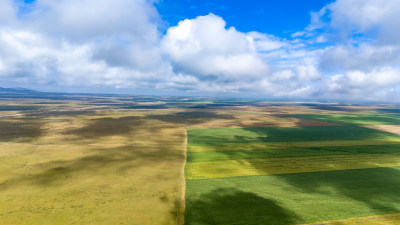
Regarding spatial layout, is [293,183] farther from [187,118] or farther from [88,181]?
[187,118]

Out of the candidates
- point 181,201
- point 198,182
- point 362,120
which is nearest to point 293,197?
point 198,182

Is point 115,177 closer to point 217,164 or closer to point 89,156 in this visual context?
point 89,156

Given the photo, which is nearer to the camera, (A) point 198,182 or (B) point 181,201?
(B) point 181,201

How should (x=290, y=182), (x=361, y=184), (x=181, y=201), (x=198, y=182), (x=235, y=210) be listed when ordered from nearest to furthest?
1. (x=235, y=210)
2. (x=181, y=201)
3. (x=361, y=184)
4. (x=290, y=182)
5. (x=198, y=182)

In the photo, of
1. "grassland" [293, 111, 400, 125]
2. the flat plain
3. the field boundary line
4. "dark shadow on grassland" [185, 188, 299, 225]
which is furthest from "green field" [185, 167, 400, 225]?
"grassland" [293, 111, 400, 125]

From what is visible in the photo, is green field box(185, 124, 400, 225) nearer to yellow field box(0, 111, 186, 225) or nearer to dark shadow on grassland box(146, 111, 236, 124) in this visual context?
yellow field box(0, 111, 186, 225)

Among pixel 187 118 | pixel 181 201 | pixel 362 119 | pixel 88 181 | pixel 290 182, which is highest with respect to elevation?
pixel 362 119

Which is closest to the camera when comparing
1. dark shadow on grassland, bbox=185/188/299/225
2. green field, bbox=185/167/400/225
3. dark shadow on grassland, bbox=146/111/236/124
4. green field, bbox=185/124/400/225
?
dark shadow on grassland, bbox=185/188/299/225
